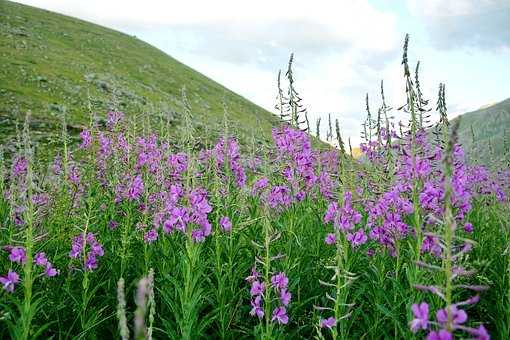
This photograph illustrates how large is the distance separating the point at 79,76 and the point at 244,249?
45882 millimetres

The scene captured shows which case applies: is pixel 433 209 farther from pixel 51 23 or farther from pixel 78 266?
pixel 51 23

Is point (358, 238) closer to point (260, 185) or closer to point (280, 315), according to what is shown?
point (280, 315)

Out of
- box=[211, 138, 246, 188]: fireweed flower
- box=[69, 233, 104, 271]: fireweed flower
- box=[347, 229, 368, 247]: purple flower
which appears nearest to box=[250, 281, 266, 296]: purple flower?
box=[347, 229, 368, 247]: purple flower

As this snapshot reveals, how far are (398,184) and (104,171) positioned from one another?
15.3 ft

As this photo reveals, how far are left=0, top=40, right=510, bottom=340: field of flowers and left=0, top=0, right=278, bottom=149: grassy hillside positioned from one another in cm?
1499

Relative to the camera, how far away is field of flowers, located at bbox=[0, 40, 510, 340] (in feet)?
12.6

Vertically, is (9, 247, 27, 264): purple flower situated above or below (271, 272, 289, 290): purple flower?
above

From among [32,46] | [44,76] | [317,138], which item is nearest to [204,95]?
[32,46]

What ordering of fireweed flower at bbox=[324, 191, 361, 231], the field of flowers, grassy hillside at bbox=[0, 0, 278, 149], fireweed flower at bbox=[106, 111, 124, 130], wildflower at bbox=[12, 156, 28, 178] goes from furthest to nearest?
grassy hillside at bbox=[0, 0, 278, 149] → wildflower at bbox=[12, 156, 28, 178] → fireweed flower at bbox=[106, 111, 124, 130] → fireweed flower at bbox=[324, 191, 361, 231] → the field of flowers

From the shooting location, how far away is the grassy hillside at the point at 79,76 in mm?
33469

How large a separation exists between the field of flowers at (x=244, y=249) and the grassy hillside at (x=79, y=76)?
15.0m

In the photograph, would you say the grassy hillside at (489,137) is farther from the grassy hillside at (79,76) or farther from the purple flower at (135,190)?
the grassy hillside at (79,76)

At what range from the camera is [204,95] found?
224 feet

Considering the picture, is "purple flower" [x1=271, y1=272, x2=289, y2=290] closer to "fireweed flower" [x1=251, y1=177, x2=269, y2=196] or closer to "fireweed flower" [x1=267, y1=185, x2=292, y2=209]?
"fireweed flower" [x1=251, y1=177, x2=269, y2=196]
